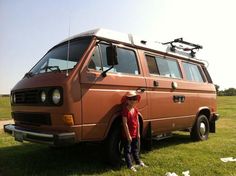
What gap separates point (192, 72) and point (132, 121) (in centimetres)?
404

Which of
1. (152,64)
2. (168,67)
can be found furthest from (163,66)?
(152,64)

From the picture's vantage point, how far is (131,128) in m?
6.68

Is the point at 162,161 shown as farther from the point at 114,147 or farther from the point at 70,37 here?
the point at 70,37

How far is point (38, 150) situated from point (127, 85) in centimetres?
310

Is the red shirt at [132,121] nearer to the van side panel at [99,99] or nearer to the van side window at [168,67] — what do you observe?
the van side panel at [99,99]

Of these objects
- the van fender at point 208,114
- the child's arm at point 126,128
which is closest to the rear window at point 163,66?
the van fender at point 208,114

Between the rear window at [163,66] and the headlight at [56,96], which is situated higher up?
the rear window at [163,66]

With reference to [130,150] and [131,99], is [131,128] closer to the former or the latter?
[130,150]

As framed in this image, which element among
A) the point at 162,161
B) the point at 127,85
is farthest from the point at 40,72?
the point at 162,161

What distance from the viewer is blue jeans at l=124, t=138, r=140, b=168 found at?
21.4 feet

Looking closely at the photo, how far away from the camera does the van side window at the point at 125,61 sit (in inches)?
266

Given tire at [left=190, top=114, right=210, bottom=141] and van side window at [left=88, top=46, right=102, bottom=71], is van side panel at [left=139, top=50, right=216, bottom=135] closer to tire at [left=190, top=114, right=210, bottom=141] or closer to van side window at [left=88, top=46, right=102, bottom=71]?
tire at [left=190, top=114, right=210, bottom=141]

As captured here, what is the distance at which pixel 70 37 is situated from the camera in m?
7.50

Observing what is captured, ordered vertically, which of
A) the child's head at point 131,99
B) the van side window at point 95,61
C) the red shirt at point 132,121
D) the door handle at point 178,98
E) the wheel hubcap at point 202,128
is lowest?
the wheel hubcap at point 202,128
